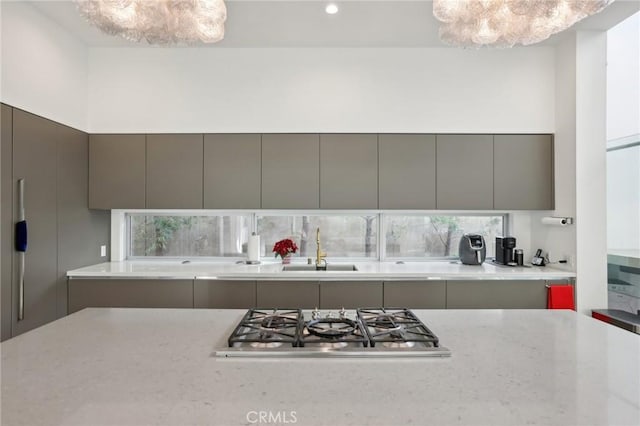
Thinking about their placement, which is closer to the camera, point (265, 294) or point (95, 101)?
point (265, 294)

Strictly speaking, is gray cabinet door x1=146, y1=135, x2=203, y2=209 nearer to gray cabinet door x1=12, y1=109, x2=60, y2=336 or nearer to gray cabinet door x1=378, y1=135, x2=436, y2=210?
gray cabinet door x1=12, y1=109, x2=60, y2=336

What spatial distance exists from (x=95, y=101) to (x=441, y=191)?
11.0 ft

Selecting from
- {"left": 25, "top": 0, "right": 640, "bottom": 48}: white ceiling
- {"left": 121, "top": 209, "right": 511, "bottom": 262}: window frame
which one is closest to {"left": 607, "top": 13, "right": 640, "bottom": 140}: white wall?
{"left": 25, "top": 0, "right": 640, "bottom": 48}: white ceiling

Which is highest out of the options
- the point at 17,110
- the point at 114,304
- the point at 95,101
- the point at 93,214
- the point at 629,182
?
the point at 95,101

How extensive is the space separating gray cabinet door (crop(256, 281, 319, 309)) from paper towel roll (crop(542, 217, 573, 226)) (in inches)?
84.9

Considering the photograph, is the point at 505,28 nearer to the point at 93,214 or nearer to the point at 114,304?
the point at 114,304

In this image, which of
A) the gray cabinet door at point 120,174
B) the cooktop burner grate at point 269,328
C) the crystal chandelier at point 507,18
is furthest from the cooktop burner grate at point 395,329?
the gray cabinet door at point 120,174

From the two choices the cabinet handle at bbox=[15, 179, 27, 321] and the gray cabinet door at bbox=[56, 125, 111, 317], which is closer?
the cabinet handle at bbox=[15, 179, 27, 321]

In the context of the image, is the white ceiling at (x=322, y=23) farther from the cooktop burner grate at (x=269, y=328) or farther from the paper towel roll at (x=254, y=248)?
the cooktop burner grate at (x=269, y=328)

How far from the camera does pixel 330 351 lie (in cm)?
123

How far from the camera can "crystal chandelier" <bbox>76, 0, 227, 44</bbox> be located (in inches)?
55.9

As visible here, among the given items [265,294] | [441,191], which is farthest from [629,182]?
[265,294]

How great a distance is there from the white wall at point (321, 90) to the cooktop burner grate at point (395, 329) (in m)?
2.24

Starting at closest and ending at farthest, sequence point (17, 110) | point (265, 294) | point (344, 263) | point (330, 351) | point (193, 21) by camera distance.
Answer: point (330, 351), point (193, 21), point (17, 110), point (265, 294), point (344, 263)
